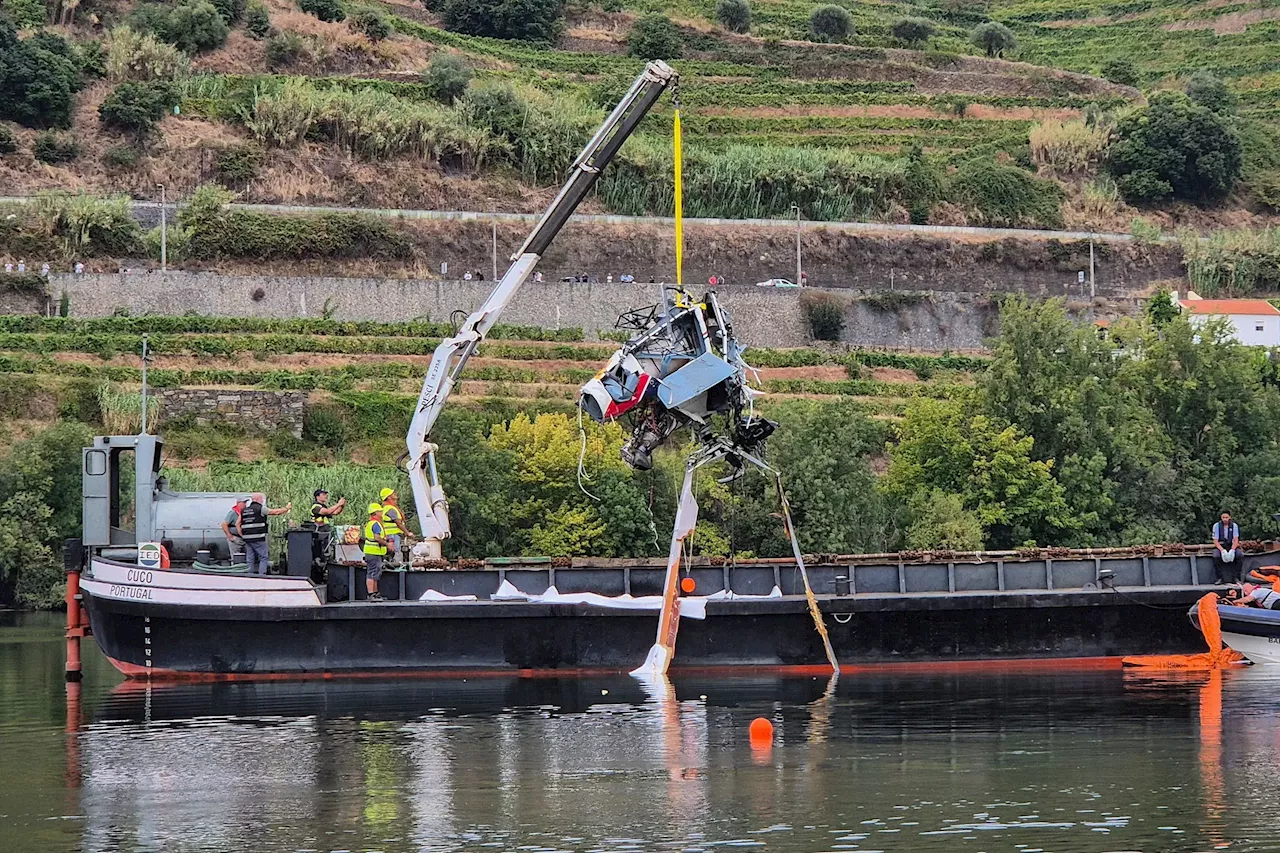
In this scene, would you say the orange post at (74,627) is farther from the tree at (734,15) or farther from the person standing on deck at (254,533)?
the tree at (734,15)

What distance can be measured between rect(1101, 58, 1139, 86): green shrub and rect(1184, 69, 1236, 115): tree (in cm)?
920

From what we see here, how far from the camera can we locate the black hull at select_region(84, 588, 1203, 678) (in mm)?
33750

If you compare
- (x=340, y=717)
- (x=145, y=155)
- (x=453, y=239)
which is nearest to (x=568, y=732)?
(x=340, y=717)

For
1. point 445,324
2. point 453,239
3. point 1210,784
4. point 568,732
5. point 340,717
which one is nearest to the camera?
point 1210,784

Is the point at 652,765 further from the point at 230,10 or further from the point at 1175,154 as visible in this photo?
the point at 1175,154

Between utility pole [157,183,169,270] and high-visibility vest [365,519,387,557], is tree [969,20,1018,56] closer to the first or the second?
utility pole [157,183,169,270]

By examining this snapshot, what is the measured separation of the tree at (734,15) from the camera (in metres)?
125

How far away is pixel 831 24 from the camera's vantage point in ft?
416

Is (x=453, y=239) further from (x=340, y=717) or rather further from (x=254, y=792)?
(x=254, y=792)

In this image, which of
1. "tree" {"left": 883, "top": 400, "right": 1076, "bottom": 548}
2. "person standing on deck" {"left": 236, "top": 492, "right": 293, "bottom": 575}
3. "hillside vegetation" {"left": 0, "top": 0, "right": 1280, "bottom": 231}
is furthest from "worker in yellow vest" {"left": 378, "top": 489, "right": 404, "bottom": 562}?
"hillside vegetation" {"left": 0, "top": 0, "right": 1280, "bottom": 231}

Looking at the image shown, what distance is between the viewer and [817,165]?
96688 millimetres

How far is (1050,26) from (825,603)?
4695 inches

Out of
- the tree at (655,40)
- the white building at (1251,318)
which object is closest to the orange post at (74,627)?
the white building at (1251,318)

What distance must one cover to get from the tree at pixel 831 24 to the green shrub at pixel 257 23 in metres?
38.0
